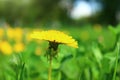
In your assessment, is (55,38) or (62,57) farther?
(62,57)

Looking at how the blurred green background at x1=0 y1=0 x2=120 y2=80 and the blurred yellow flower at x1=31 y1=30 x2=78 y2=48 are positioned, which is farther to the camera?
the blurred green background at x1=0 y1=0 x2=120 y2=80

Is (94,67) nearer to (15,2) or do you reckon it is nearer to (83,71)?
(83,71)

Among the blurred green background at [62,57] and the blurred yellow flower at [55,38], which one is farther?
the blurred green background at [62,57]

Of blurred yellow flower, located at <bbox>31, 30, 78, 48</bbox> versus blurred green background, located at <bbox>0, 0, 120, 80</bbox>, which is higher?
blurred yellow flower, located at <bbox>31, 30, 78, 48</bbox>

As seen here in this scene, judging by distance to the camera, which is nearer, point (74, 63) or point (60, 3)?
point (74, 63)

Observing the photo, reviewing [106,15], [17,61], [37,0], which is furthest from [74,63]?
[37,0]

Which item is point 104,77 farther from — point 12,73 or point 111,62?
point 12,73

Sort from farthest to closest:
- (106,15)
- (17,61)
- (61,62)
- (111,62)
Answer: (106,15)
(61,62)
(111,62)
(17,61)

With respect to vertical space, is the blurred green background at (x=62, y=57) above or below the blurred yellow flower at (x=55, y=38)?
below

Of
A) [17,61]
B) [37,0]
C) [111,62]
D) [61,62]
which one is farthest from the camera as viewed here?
[37,0]

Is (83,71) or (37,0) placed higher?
(37,0)
